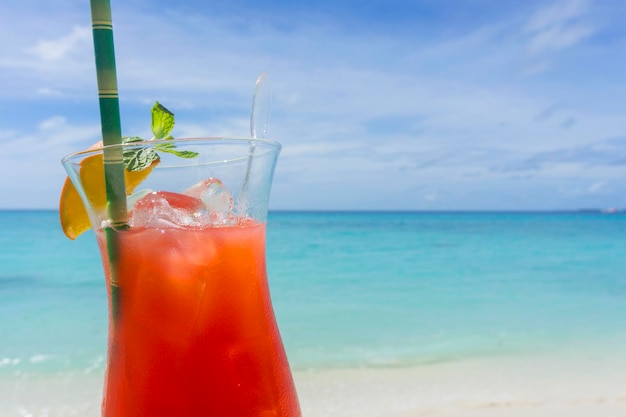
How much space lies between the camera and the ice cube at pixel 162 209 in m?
1.15

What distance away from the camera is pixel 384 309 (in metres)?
7.22

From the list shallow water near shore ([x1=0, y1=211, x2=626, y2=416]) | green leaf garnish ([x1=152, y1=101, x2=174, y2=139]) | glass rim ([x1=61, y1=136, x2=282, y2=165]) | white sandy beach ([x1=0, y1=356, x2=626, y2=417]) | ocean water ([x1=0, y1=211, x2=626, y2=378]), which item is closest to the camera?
glass rim ([x1=61, y1=136, x2=282, y2=165])

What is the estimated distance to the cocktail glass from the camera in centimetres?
114

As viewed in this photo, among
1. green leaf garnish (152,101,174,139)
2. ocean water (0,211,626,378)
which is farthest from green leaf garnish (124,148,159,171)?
ocean water (0,211,626,378)

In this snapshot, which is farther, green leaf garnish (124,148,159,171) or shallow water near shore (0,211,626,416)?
shallow water near shore (0,211,626,416)

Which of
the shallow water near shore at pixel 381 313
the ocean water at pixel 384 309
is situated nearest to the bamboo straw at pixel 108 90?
the shallow water near shore at pixel 381 313

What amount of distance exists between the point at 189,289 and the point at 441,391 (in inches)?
120

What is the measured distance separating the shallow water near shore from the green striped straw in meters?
2.86

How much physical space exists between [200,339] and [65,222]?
41 cm

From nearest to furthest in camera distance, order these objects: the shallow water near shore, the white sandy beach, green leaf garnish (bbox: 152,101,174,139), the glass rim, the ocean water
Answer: the glass rim, green leaf garnish (bbox: 152,101,174,139), the white sandy beach, the shallow water near shore, the ocean water

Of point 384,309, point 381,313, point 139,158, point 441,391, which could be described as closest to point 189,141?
point 139,158

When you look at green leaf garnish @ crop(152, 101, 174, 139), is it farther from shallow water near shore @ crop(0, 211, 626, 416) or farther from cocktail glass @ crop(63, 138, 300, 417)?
shallow water near shore @ crop(0, 211, 626, 416)

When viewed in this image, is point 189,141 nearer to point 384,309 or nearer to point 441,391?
point 441,391

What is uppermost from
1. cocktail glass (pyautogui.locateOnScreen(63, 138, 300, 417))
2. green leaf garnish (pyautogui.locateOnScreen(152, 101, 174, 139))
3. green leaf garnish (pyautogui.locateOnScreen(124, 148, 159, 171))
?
green leaf garnish (pyautogui.locateOnScreen(152, 101, 174, 139))
